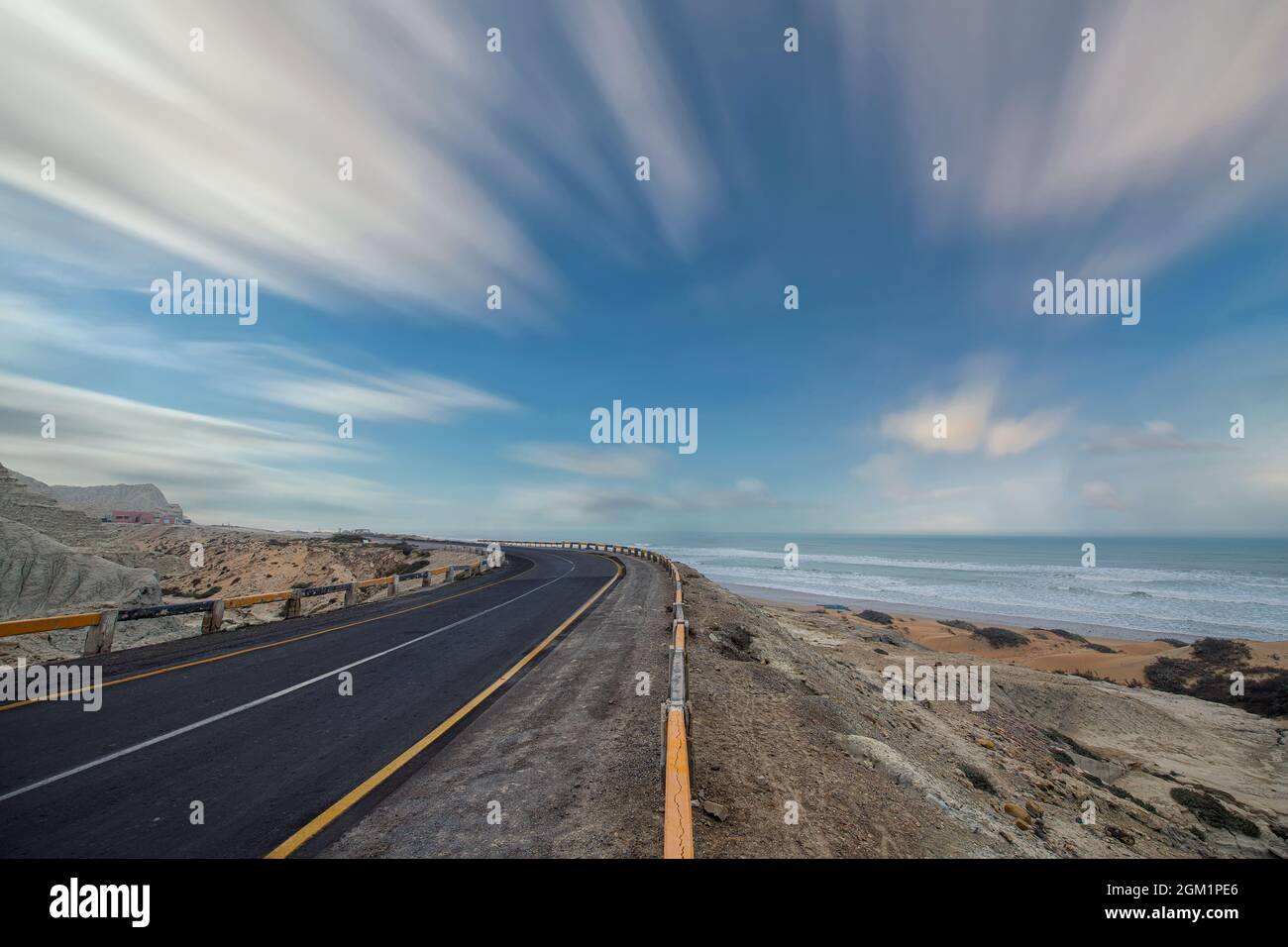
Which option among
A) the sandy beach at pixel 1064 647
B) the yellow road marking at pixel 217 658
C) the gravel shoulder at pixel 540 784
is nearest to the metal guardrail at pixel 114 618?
the yellow road marking at pixel 217 658

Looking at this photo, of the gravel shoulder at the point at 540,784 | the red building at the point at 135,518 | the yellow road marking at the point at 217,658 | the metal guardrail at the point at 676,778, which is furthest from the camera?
the red building at the point at 135,518

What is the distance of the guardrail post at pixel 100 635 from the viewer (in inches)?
393

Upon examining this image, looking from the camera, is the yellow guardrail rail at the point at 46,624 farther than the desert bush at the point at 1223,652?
No

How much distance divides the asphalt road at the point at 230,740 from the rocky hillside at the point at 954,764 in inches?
142

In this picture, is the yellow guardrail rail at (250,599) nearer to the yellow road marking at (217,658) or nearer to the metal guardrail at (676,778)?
A: the yellow road marking at (217,658)

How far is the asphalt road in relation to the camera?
3910mm

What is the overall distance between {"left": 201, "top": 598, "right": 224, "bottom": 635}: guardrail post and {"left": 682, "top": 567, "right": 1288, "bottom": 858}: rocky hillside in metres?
12.3

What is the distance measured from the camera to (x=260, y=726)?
6.16 m

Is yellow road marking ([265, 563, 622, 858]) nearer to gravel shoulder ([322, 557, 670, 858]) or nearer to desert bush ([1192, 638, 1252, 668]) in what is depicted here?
gravel shoulder ([322, 557, 670, 858])

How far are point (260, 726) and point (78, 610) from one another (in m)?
22.4

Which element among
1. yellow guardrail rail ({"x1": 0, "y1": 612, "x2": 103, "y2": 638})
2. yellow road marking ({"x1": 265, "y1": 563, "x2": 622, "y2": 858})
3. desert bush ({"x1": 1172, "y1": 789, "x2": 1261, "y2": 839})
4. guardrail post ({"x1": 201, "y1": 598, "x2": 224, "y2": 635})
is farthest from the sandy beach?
yellow guardrail rail ({"x1": 0, "y1": 612, "x2": 103, "y2": 638})
